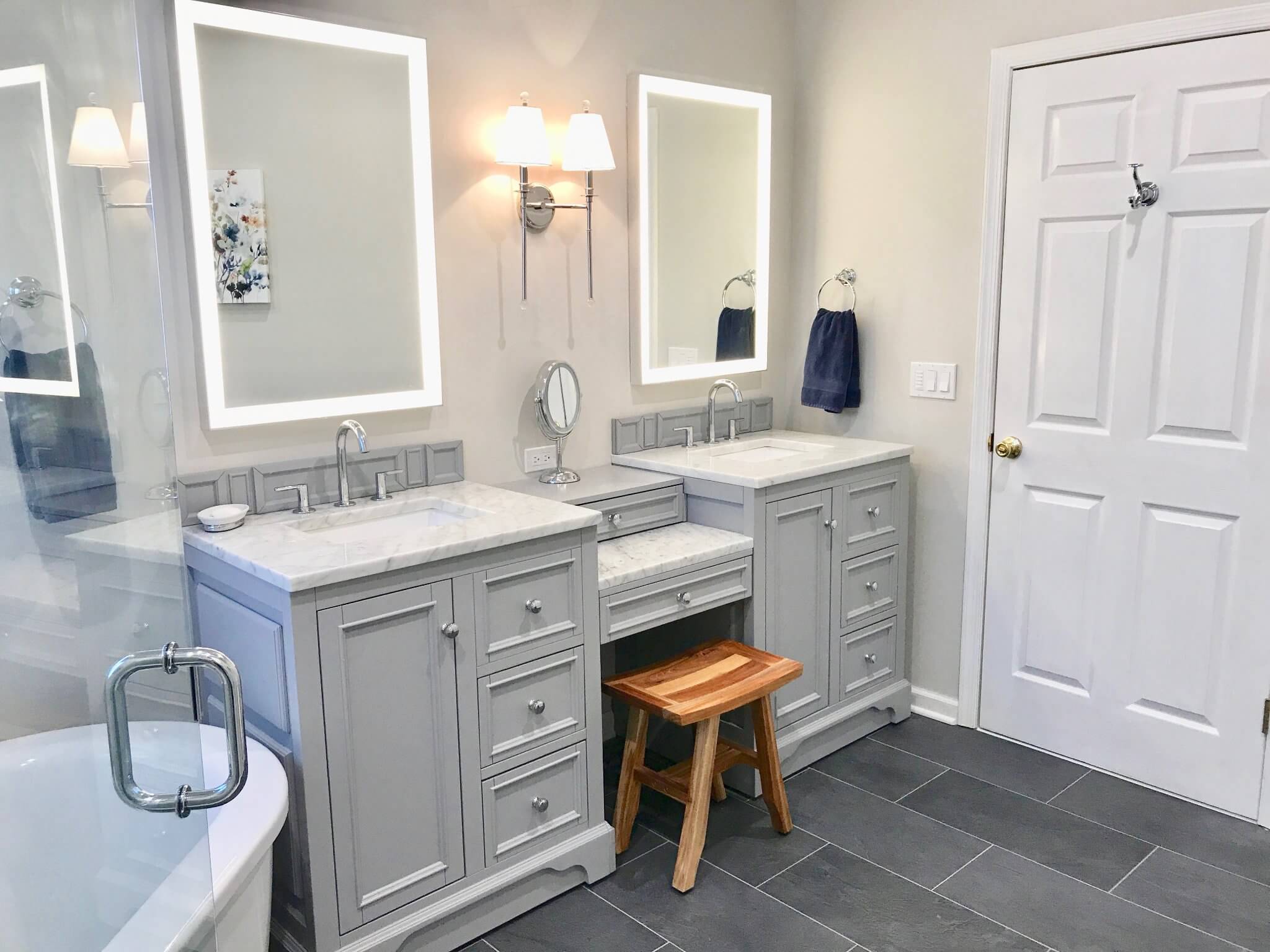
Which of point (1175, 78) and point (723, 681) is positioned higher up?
point (1175, 78)

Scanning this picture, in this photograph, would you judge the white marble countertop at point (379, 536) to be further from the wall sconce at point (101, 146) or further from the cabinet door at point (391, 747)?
the wall sconce at point (101, 146)

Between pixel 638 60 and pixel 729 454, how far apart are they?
123cm

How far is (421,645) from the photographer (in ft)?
6.66

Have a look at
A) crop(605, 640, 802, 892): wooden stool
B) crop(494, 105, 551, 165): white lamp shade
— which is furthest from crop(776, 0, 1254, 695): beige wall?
crop(494, 105, 551, 165): white lamp shade

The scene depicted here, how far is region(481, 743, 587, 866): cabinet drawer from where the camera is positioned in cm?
220

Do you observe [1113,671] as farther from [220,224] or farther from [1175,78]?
[220,224]

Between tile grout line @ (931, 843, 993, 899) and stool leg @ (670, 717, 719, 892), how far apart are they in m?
0.55

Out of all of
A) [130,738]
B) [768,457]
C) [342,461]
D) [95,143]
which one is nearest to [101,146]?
[95,143]

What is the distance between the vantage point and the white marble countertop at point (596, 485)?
2633 millimetres

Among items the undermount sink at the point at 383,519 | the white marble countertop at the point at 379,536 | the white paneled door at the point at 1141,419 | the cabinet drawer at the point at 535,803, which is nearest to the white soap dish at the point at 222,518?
the white marble countertop at the point at 379,536

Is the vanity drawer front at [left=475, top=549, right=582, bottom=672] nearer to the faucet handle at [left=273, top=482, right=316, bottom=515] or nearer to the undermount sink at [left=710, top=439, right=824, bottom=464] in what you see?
the faucet handle at [left=273, top=482, right=316, bottom=515]

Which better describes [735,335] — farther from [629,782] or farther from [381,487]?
[629,782]

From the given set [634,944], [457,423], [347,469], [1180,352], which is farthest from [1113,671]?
[347,469]

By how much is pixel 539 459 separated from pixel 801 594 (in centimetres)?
84
